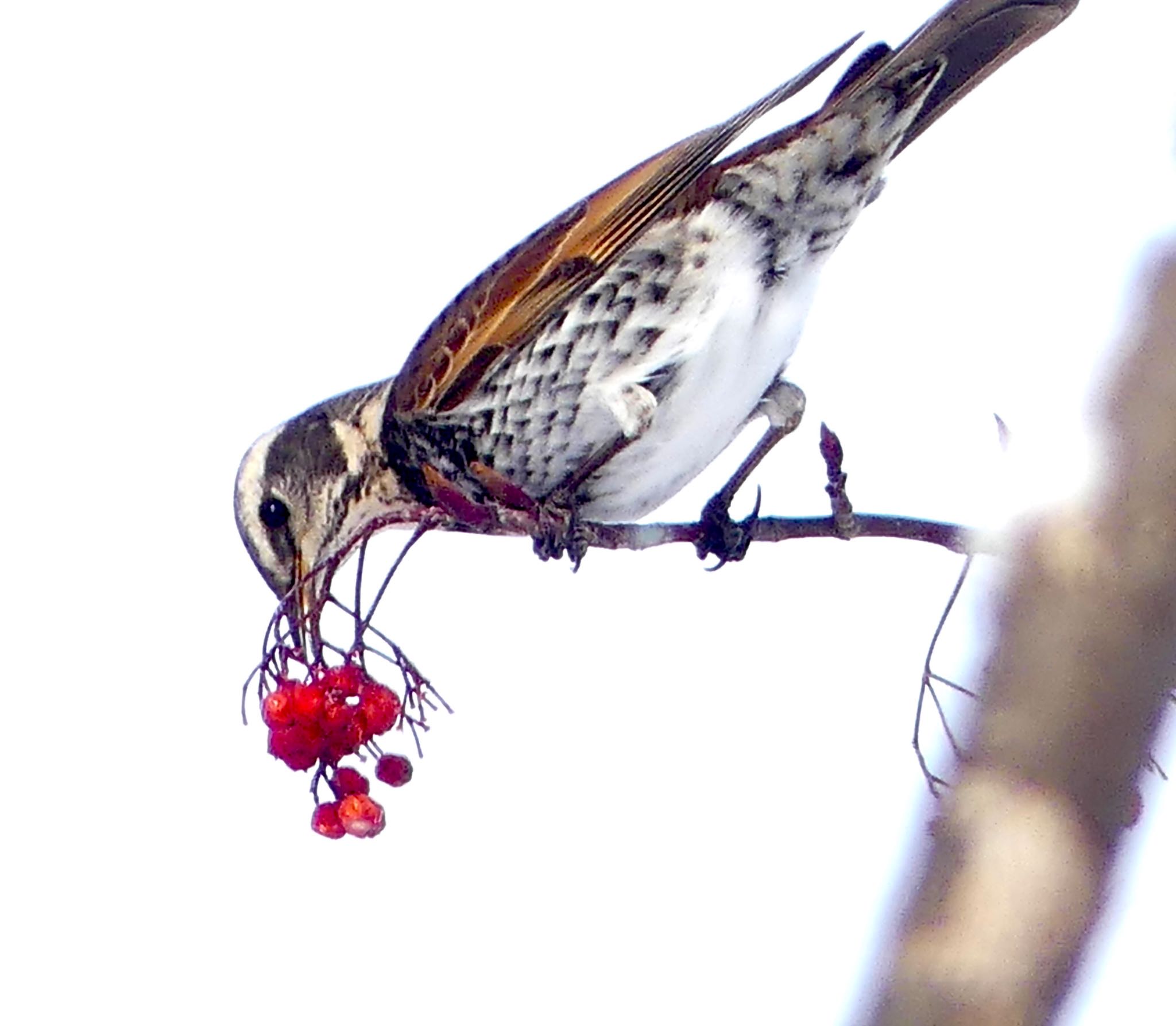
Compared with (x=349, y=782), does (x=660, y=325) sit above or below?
above

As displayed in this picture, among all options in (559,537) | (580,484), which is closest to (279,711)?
(559,537)

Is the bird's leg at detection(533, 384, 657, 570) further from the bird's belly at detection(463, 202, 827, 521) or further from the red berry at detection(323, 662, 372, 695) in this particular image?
the red berry at detection(323, 662, 372, 695)

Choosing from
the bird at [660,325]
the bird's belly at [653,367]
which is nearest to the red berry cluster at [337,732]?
the bird at [660,325]

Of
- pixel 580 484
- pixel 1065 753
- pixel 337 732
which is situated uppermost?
pixel 580 484

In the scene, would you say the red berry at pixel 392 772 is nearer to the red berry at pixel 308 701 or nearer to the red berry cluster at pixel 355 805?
the red berry cluster at pixel 355 805

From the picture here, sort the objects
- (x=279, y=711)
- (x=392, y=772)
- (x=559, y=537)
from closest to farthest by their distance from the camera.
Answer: (x=279, y=711) < (x=392, y=772) < (x=559, y=537)

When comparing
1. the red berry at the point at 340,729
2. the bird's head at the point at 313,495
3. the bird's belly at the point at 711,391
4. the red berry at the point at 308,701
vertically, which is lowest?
the red berry at the point at 340,729

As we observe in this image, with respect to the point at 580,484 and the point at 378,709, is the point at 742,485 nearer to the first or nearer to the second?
the point at 580,484
